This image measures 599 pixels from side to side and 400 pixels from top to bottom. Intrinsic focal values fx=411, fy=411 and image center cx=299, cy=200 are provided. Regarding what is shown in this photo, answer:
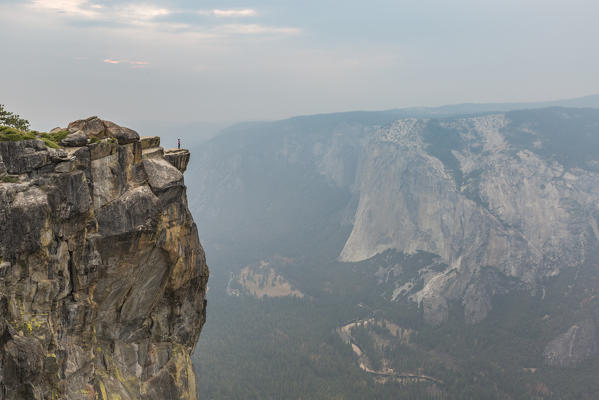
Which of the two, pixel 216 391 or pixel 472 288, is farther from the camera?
pixel 472 288

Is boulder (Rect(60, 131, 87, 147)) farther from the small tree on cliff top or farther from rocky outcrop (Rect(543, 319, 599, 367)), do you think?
rocky outcrop (Rect(543, 319, 599, 367))

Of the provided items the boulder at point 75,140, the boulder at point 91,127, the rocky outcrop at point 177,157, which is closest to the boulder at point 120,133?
the boulder at point 91,127

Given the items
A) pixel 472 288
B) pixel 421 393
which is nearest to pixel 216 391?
pixel 421 393

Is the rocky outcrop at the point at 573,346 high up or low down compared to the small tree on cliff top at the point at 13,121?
down

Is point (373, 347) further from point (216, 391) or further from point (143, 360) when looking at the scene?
point (143, 360)

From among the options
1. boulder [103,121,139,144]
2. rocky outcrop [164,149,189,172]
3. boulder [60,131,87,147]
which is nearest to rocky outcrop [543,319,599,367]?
rocky outcrop [164,149,189,172]

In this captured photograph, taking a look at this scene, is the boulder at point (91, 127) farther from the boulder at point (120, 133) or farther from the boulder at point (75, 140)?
the boulder at point (75, 140)

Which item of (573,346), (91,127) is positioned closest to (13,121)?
(91,127)
